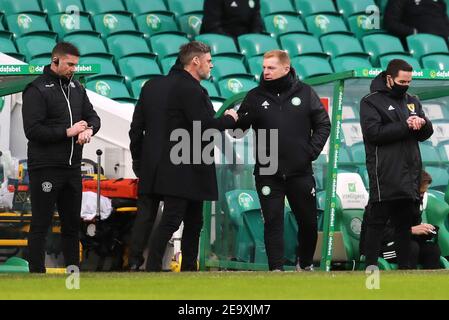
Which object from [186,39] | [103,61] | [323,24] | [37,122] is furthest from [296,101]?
[323,24]

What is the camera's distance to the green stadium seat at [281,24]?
19016 millimetres

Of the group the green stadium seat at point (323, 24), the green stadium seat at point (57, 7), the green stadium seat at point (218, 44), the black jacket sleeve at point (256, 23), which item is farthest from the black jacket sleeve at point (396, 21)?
the green stadium seat at point (57, 7)

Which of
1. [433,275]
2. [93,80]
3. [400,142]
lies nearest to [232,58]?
[93,80]

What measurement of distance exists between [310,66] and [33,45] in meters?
3.80

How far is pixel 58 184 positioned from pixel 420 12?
10.3 meters

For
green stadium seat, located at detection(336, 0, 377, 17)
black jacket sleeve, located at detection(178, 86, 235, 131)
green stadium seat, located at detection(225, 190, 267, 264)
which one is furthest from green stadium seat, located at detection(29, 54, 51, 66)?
green stadium seat, located at detection(336, 0, 377, 17)

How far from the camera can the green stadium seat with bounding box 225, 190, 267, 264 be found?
12719 millimetres

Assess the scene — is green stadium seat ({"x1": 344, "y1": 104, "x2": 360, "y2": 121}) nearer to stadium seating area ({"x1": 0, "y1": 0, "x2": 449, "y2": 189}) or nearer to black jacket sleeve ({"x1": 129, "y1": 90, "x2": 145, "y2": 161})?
black jacket sleeve ({"x1": 129, "y1": 90, "x2": 145, "y2": 161})

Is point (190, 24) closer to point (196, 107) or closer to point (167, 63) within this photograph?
point (167, 63)

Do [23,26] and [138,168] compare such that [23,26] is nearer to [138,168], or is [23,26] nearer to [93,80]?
[93,80]

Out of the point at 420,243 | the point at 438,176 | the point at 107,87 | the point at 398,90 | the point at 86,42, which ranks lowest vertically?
the point at 420,243

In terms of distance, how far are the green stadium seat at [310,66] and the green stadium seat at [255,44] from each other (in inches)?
20.2

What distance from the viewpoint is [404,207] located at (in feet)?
35.7

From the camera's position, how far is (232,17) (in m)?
18.3
